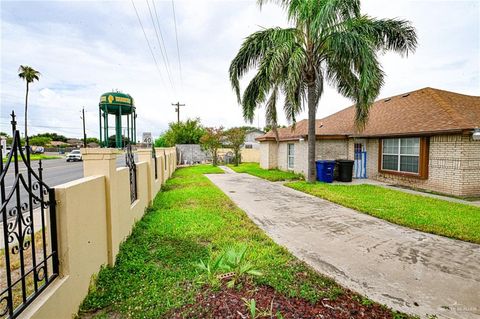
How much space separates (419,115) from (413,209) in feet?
21.3

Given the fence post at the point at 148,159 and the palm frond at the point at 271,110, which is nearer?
the fence post at the point at 148,159

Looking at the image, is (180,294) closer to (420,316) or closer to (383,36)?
(420,316)

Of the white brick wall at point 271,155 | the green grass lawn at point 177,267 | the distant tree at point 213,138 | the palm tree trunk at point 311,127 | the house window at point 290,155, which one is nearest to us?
the green grass lawn at point 177,267

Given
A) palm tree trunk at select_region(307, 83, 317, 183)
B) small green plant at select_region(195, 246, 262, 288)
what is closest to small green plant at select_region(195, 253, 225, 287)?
small green plant at select_region(195, 246, 262, 288)

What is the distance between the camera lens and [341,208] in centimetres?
726

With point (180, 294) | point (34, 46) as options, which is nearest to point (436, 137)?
point (180, 294)

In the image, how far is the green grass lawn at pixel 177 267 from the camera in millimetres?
2754

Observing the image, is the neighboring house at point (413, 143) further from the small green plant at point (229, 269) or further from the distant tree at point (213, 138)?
the small green plant at point (229, 269)

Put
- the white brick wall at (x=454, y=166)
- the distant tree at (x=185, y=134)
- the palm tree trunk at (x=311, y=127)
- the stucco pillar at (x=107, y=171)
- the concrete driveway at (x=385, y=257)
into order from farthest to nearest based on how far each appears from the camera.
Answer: the distant tree at (x=185, y=134) < the palm tree trunk at (x=311, y=127) < the white brick wall at (x=454, y=166) < the stucco pillar at (x=107, y=171) < the concrete driveway at (x=385, y=257)

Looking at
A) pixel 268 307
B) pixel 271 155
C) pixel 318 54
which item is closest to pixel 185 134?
pixel 271 155

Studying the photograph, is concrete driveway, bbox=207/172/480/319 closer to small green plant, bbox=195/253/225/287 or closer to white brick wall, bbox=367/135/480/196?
small green plant, bbox=195/253/225/287

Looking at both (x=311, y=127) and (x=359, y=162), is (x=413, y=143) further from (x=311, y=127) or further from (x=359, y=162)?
(x=311, y=127)

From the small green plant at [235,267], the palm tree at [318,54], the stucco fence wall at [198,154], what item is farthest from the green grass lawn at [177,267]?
the stucco fence wall at [198,154]

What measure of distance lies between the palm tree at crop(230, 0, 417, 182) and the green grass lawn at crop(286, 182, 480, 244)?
112 inches
